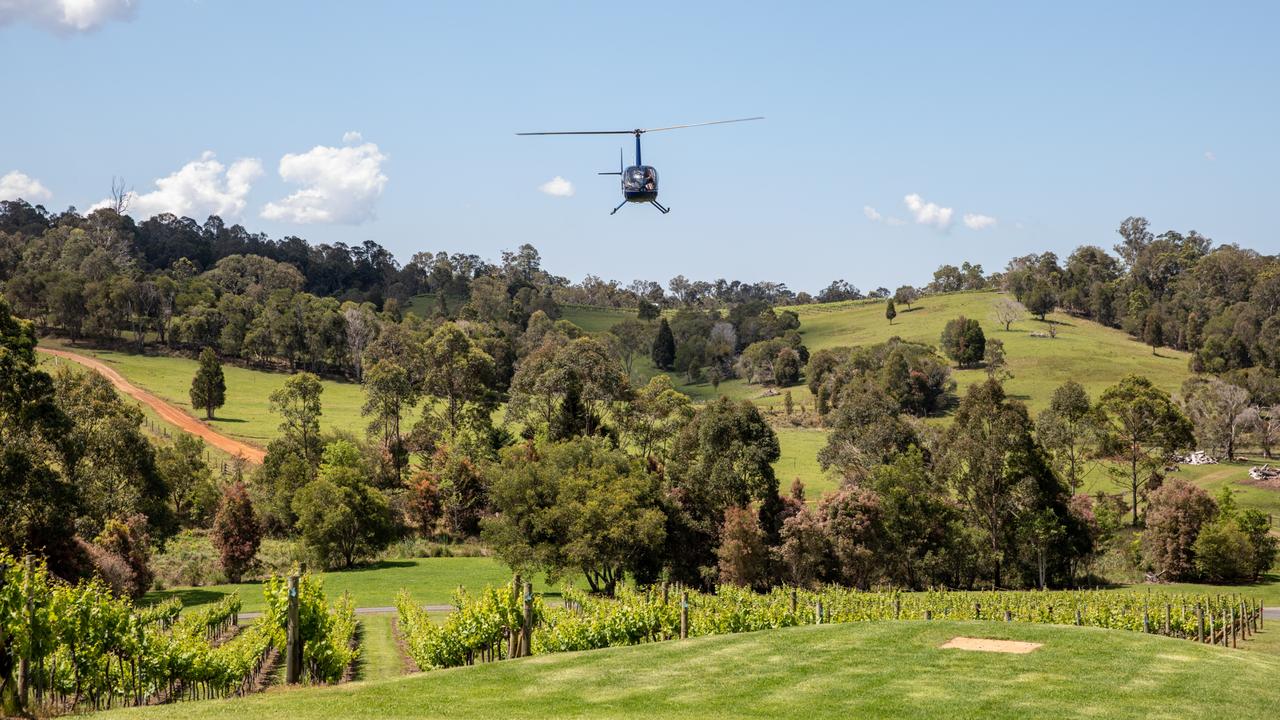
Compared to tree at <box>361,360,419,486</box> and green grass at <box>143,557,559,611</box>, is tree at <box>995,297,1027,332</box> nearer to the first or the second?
tree at <box>361,360,419,486</box>

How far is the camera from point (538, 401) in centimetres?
7188

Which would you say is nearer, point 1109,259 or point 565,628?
point 565,628

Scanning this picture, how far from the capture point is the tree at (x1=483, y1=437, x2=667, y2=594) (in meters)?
47.0

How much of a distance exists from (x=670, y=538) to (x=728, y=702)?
32.1 meters

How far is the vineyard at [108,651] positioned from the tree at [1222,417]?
255ft

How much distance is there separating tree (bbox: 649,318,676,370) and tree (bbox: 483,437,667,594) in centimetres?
8982

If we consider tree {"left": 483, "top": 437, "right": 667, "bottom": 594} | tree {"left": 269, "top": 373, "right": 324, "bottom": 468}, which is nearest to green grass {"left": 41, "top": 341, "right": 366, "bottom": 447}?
tree {"left": 269, "top": 373, "right": 324, "bottom": 468}

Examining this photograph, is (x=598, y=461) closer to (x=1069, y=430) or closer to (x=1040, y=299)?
(x=1069, y=430)

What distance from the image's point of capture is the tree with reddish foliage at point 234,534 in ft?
169

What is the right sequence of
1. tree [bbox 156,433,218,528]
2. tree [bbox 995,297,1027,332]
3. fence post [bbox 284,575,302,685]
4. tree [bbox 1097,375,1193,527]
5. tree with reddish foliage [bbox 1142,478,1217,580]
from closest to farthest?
fence post [bbox 284,575,302,685] → tree with reddish foliage [bbox 1142,478,1217,580] → tree [bbox 156,433,218,528] → tree [bbox 1097,375,1193,527] → tree [bbox 995,297,1027,332]

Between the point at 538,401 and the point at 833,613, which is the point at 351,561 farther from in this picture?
the point at 833,613

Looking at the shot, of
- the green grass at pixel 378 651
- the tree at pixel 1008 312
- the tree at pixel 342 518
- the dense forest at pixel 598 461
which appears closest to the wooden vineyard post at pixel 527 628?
the green grass at pixel 378 651

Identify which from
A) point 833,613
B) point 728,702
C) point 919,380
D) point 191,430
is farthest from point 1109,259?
point 728,702

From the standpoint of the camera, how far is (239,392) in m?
103
